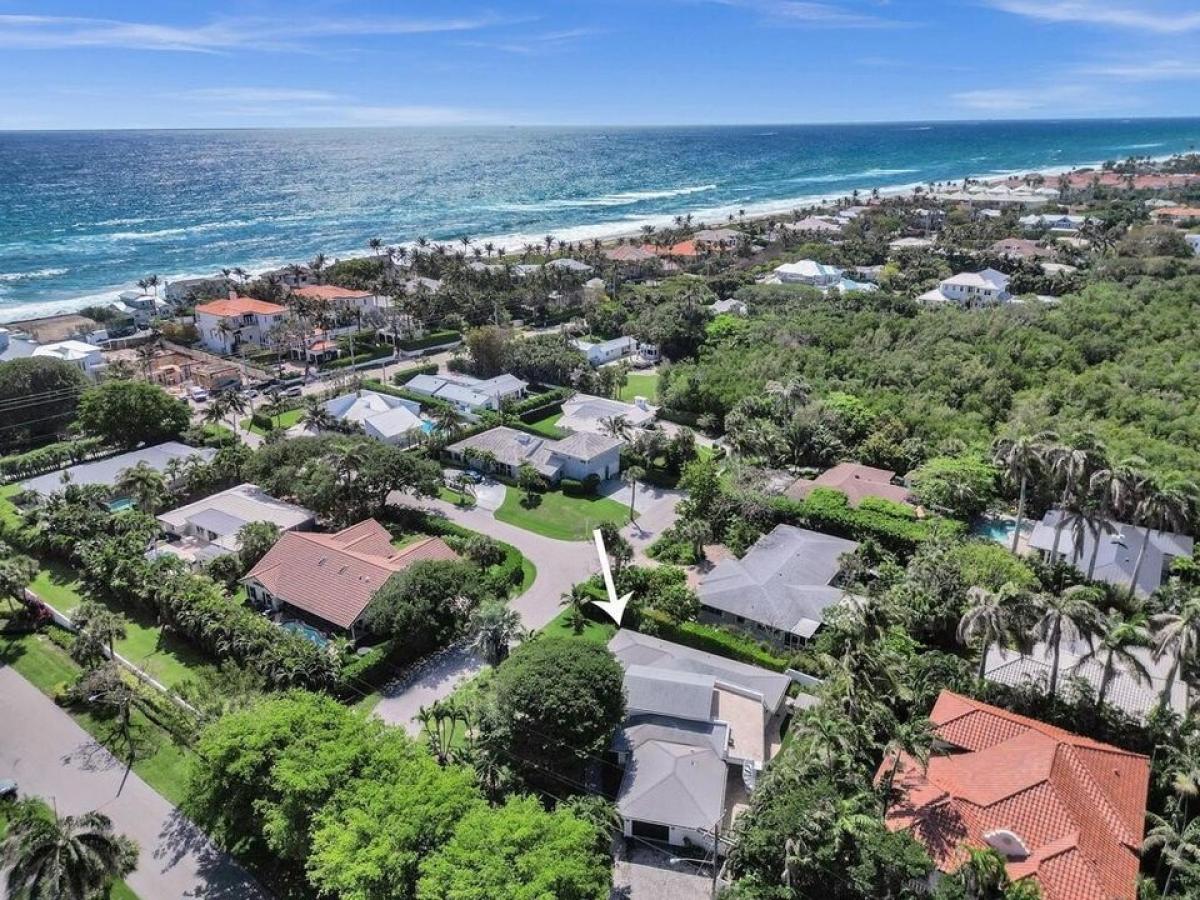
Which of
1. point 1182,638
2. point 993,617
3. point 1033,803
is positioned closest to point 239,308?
point 993,617

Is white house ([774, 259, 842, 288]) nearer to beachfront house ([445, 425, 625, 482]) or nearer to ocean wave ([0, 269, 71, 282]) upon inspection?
beachfront house ([445, 425, 625, 482])

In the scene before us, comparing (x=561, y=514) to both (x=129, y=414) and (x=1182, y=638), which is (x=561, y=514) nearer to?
(x=129, y=414)

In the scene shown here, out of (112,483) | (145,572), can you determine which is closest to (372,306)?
(112,483)

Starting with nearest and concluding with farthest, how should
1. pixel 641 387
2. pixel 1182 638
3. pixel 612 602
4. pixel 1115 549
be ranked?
pixel 1182 638, pixel 612 602, pixel 1115 549, pixel 641 387

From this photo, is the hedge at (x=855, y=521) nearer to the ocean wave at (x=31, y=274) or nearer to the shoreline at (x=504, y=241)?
the shoreline at (x=504, y=241)

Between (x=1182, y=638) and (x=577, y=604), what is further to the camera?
(x=577, y=604)

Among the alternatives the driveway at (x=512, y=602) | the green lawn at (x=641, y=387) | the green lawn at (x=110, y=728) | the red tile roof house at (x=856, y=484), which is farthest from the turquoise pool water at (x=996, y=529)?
the green lawn at (x=110, y=728)

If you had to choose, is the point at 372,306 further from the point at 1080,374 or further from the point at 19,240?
the point at 19,240

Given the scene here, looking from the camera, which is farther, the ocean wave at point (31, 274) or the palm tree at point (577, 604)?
the ocean wave at point (31, 274)
